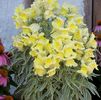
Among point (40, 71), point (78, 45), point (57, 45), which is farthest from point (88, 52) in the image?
point (40, 71)

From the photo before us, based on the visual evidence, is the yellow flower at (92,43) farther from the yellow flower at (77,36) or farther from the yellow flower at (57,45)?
the yellow flower at (57,45)

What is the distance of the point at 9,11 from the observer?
3055 millimetres

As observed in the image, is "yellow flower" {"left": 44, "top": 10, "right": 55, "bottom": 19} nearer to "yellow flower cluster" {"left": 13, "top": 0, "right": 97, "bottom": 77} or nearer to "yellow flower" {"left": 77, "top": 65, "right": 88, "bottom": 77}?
"yellow flower cluster" {"left": 13, "top": 0, "right": 97, "bottom": 77}

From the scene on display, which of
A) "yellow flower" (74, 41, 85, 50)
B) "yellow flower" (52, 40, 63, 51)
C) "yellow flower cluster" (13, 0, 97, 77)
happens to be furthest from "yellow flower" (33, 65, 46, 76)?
"yellow flower" (74, 41, 85, 50)

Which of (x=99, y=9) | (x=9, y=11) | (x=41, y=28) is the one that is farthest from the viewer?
(x=99, y=9)

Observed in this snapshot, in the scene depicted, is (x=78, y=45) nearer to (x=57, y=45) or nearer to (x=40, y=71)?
(x=57, y=45)

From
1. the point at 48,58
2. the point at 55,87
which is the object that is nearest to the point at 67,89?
the point at 55,87

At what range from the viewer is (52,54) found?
2.30 metres

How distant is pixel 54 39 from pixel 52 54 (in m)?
0.10

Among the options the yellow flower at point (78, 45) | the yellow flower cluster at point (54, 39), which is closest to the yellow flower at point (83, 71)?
the yellow flower cluster at point (54, 39)

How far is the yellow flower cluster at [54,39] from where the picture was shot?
2291 millimetres

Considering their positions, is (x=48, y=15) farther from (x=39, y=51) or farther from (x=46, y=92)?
(x=46, y=92)

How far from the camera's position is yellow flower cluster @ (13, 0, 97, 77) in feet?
7.52

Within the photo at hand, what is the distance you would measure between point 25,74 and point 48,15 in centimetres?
40
